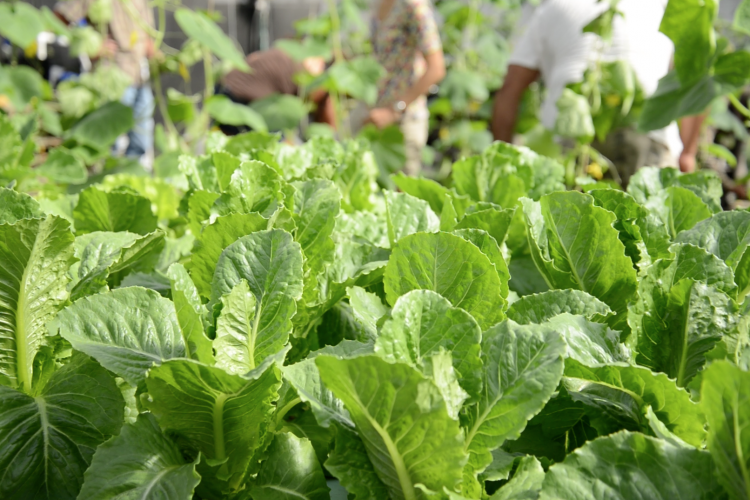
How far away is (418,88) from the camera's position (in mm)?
2830

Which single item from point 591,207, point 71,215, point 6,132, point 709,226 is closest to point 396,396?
point 591,207

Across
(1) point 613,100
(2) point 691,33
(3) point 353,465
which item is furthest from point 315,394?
(1) point 613,100

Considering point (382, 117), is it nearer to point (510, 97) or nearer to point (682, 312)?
point (510, 97)

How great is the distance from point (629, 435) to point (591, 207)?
0.23m

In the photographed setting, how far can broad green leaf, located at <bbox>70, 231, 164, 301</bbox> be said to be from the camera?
0.55 m

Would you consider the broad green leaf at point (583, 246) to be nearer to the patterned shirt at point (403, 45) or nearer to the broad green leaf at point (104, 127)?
the broad green leaf at point (104, 127)

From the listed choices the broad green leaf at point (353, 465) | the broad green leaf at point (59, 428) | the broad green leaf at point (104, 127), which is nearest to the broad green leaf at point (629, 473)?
the broad green leaf at point (353, 465)

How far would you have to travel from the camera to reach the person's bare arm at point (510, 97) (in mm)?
2537

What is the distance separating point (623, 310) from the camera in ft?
1.83

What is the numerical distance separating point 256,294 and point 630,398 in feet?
0.91

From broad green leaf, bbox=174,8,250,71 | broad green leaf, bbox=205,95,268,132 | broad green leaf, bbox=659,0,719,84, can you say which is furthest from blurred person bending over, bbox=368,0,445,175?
broad green leaf, bbox=659,0,719,84

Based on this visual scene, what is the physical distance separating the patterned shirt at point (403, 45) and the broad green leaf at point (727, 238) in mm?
2248

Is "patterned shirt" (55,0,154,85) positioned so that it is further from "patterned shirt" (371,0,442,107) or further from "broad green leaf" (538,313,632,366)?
"broad green leaf" (538,313,632,366)

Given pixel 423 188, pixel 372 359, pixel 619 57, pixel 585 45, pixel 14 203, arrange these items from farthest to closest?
pixel 585 45 → pixel 619 57 → pixel 423 188 → pixel 14 203 → pixel 372 359
